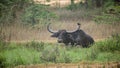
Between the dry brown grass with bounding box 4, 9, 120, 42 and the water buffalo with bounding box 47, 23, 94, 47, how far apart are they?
0.08 meters

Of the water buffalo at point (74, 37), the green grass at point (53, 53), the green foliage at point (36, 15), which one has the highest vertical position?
→ the green foliage at point (36, 15)

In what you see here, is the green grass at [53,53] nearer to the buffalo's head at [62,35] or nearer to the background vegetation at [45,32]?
the background vegetation at [45,32]

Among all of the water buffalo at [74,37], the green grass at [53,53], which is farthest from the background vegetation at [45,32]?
the water buffalo at [74,37]

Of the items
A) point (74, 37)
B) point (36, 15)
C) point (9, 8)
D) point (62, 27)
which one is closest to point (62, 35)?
point (62, 27)

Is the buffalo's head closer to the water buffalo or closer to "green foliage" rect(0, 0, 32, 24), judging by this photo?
the water buffalo

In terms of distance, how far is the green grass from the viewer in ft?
18.7

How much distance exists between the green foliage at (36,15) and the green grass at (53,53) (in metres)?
0.58

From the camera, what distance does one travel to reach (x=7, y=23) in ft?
20.5

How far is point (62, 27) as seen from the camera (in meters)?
6.38

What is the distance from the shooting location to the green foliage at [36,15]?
645 cm

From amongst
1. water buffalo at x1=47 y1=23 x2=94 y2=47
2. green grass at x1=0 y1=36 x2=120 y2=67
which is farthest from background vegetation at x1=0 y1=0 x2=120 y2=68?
water buffalo at x1=47 y1=23 x2=94 y2=47

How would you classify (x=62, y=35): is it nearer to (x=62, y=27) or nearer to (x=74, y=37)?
(x=62, y=27)

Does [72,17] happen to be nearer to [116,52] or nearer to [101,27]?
[101,27]

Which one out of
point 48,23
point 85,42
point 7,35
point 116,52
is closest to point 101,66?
point 116,52
